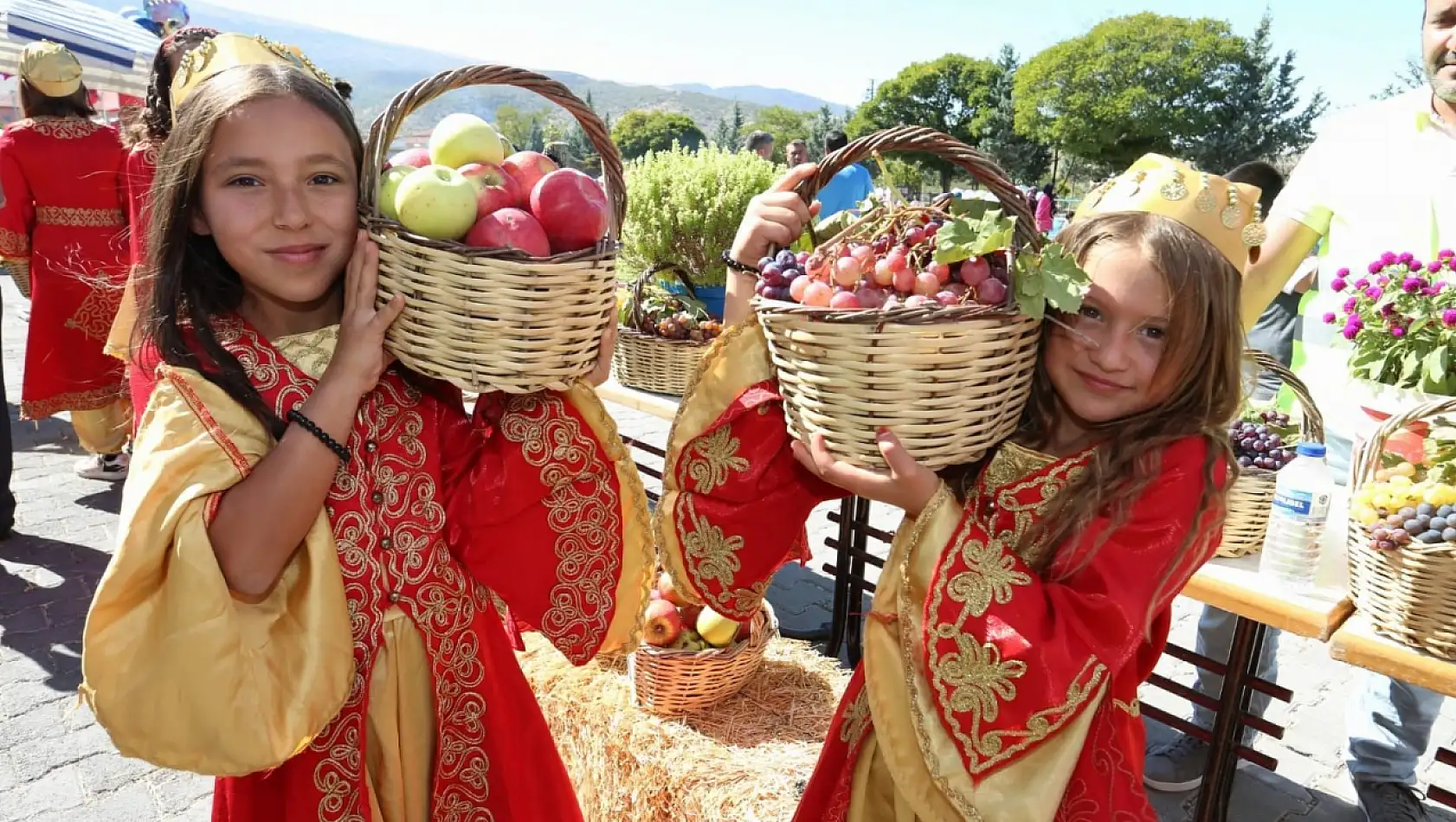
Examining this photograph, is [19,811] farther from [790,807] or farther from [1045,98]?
[1045,98]

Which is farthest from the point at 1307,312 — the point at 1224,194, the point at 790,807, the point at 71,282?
the point at 71,282

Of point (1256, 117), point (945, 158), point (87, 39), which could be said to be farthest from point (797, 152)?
Answer: point (1256, 117)

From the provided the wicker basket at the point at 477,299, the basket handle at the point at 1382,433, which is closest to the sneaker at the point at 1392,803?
the basket handle at the point at 1382,433

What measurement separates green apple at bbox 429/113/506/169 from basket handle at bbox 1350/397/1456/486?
6.89 feet

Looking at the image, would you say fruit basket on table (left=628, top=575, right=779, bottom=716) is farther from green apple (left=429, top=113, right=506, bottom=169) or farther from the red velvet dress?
green apple (left=429, top=113, right=506, bottom=169)

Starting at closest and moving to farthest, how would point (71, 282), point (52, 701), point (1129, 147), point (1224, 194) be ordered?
point (1224, 194) < point (52, 701) < point (71, 282) < point (1129, 147)

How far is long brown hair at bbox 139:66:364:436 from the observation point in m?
1.48

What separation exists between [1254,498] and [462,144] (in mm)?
2283

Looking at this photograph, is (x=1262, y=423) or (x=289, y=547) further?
(x=1262, y=423)

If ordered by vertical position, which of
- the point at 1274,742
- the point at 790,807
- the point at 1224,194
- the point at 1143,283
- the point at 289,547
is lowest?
the point at 1274,742

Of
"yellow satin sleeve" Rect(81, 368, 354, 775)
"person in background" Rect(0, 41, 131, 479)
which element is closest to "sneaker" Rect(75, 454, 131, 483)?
"person in background" Rect(0, 41, 131, 479)

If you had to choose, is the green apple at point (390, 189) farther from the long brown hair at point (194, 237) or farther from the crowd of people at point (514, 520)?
the long brown hair at point (194, 237)

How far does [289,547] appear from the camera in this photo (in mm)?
1442

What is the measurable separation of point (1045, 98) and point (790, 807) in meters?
52.4
